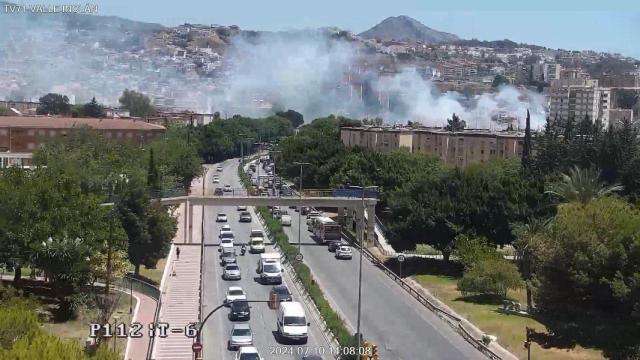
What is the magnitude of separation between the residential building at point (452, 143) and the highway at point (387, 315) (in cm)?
4257

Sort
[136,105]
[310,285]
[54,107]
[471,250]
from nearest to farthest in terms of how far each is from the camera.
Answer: [310,285] < [471,250] < [54,107] < [136,105]

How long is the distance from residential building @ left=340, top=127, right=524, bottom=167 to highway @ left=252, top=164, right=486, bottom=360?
4257cm

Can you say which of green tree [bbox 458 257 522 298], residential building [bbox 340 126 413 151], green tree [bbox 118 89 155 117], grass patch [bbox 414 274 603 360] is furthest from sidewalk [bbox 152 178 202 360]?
green tree [bbox 118 89 155 117]

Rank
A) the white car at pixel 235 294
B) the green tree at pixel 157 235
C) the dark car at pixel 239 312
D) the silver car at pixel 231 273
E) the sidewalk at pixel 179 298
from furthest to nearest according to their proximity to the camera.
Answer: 1. the silver car at pixel 231 273
2. the green tree at pixel 157 235
3. the white car at pixel 235 294
4. the dark car at pixel 239 312
5. the sidewalk at pixel 179 298

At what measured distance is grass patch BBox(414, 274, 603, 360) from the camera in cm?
3638

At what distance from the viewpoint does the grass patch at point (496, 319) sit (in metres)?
→ 36.4

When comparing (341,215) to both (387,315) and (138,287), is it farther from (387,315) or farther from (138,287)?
(138,287)

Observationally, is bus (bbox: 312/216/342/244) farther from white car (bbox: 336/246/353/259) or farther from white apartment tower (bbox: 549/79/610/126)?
white apartment tower (bbox: 549/79/610/126)

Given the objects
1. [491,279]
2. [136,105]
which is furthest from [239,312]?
[136,105]

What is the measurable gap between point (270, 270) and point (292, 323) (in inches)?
562

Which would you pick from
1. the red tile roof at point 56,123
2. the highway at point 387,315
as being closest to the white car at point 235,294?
the highway at point 387,315

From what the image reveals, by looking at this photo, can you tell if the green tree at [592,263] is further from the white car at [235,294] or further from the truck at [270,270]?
the truck at [270,270]

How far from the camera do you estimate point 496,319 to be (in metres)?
41.8

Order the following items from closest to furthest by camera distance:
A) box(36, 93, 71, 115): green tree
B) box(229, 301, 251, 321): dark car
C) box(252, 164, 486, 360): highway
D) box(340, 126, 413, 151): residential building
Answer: box(252, 164, 486, 360): highway < box(229, 301, 251, 321): dark car < box(340, 126, 413, 151): residential building < box(36, 93, 71, 115): green tree
